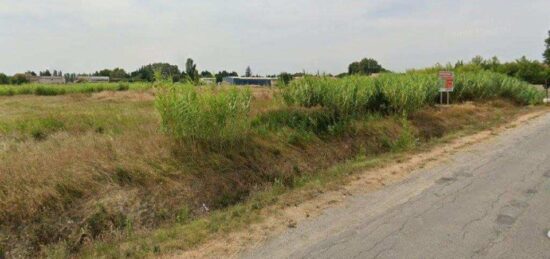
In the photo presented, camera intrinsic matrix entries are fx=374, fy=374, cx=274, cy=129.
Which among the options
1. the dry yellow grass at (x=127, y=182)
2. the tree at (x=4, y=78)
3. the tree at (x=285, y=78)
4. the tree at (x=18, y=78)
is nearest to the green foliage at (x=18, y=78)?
the tree at (x=18, y=78)

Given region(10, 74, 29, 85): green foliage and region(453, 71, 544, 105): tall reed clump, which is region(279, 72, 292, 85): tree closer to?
region(453, 71, 544, 105): tall reed clump

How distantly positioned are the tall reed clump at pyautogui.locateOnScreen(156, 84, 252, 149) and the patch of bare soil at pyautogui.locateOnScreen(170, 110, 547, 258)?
2.35 m

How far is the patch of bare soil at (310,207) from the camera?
4.22 meters

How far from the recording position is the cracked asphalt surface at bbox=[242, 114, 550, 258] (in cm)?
406

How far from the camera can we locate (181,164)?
6523mm

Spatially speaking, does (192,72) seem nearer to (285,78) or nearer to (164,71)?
(164,71)

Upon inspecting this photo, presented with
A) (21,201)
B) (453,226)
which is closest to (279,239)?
(453,226)

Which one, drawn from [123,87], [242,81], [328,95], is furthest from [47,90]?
[328,95]

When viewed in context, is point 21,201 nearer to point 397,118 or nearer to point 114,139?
point 114,139

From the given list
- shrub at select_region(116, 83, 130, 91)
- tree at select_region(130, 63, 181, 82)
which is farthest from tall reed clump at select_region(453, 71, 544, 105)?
shrub at select_region(116, 83, 130, 91)

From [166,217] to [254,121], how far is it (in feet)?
15.7

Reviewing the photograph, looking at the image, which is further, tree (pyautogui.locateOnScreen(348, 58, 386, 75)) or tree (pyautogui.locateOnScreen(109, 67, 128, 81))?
tree (pyautogui.locateOnScreen(109, 67, 128, 81))

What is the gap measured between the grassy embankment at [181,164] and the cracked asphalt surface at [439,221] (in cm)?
104

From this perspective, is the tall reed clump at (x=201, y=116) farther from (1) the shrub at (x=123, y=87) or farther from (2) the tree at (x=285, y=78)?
(1) the shrub at (x=123, y=87)
